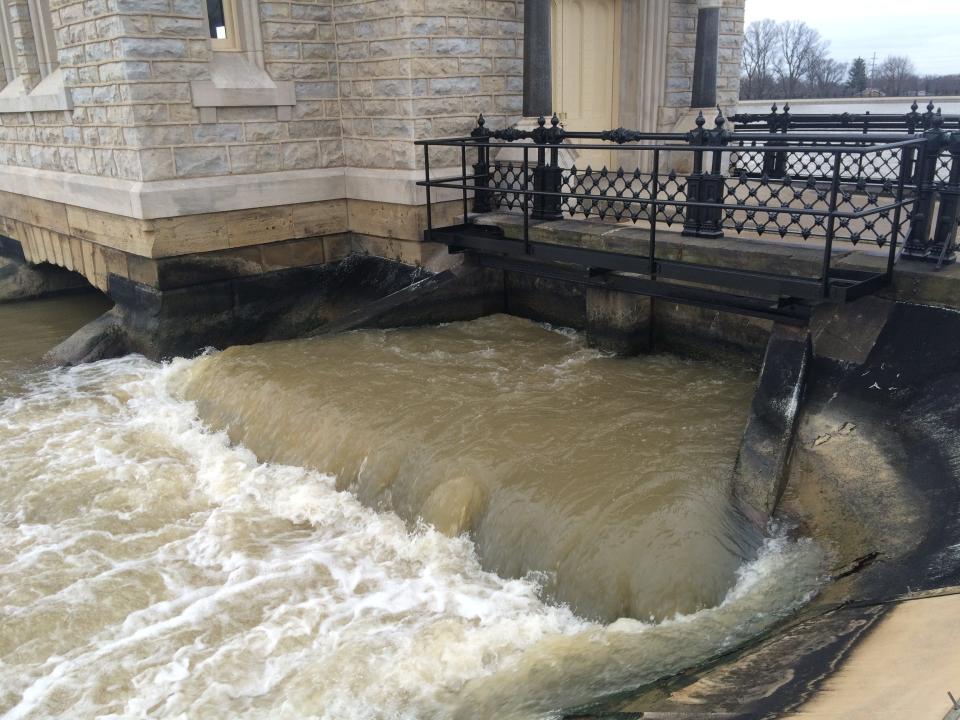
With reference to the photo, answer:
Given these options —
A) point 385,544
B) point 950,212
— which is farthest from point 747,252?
point 385,544

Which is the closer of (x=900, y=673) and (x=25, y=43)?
(x=900, y=673)

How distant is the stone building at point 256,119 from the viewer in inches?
342

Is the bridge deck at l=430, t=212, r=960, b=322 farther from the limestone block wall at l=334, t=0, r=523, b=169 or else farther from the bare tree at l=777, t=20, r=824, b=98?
the bare tree at l=777, t=20, r=824, b=98

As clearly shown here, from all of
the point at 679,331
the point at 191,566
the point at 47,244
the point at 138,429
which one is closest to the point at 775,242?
the point at 679,331

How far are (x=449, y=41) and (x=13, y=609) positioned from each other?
22.9 ft

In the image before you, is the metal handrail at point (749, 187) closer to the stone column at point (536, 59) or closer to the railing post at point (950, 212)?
the railing post at point (950, 212)

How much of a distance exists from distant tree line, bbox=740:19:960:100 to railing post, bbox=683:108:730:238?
1555 inches

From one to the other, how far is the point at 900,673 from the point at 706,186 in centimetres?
532

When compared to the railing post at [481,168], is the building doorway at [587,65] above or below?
above

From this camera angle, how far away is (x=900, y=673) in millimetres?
2842

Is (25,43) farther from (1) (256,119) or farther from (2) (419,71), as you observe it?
(2) (419,71)

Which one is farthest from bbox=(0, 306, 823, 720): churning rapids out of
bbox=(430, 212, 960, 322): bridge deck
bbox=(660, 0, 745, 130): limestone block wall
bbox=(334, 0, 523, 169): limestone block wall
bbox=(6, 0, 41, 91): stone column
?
bbox=(6, 0, 41, 91): stone column

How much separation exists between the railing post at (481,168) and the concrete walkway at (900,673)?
21.1 feet

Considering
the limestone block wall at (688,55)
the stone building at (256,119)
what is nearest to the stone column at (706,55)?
the limestone block wall at (688,55)
